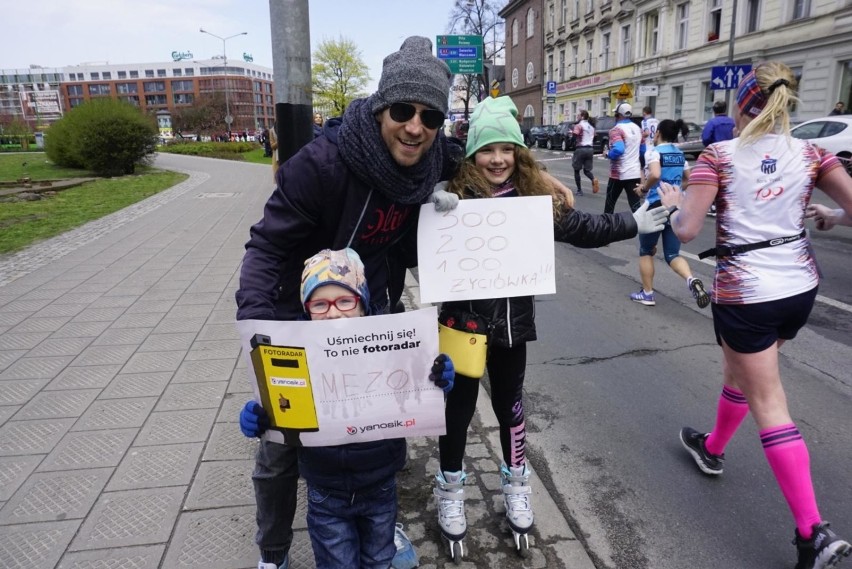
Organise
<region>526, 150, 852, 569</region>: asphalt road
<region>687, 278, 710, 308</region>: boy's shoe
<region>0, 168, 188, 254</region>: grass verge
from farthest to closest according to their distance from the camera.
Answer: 1. <region>0, 168, 188, 254</region>: grass verge
2. <region>687, 278, 710, 308</region>: boy's shoe
3. <region>526, 150, 852, 569</region>: asphalt road

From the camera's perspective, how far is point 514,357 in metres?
2.47

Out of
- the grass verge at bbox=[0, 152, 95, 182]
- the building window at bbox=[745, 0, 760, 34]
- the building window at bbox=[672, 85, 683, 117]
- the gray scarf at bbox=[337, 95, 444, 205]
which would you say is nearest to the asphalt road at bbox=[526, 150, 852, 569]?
the gray scarf at bbox=[337, 95, 444, 205]

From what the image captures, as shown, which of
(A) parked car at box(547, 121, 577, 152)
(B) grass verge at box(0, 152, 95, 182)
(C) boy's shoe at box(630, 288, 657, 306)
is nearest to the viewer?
(C) boy's shoe at box(630, 288, 657, 306)

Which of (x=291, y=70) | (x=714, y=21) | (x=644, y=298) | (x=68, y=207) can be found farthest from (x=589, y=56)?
(x=291, y=70)

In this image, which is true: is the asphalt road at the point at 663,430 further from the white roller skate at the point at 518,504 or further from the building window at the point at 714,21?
the building window at the point at 714,21

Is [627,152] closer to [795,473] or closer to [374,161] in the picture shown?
[795,473]

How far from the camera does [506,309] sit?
2.37m

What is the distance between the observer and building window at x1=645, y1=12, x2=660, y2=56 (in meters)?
35.0

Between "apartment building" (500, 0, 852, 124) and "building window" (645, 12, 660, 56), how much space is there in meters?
0.06

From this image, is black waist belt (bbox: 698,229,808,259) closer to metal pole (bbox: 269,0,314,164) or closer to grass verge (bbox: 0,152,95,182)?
metal pole (bbox: 269,0,314,164)

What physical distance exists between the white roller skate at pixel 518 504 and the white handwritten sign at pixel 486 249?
2.70 ft

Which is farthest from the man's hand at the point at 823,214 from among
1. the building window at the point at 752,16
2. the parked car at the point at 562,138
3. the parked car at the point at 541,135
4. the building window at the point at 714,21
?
the parked car at the point at 541,135

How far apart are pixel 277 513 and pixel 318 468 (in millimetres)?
392

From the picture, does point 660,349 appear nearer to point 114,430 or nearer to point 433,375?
point 433,375
